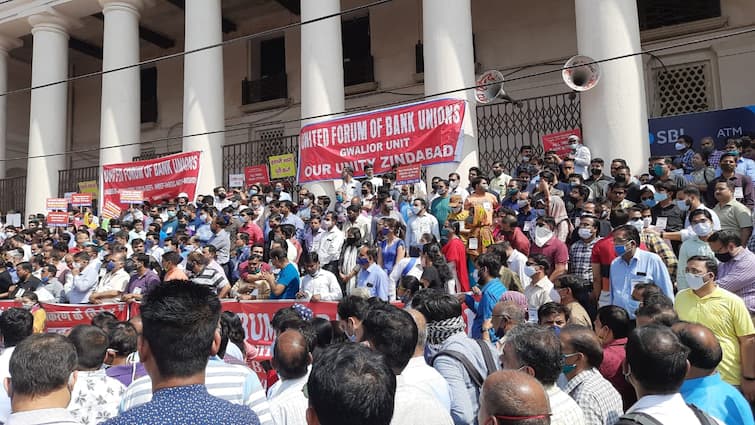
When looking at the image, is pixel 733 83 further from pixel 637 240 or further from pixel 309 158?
pixel 637 240

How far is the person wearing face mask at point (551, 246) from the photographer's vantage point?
7324 mm

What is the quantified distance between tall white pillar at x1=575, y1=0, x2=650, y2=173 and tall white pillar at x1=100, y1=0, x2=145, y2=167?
38.7 feet

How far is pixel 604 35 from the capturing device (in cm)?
1152

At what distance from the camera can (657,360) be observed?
2627 mm

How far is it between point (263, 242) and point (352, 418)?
30.0 ft

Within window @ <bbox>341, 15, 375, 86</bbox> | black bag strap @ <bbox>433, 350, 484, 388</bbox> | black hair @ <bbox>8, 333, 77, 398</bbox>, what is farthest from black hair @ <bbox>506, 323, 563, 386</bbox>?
window @ <bbox>341, 15, 375, 86</bbox>

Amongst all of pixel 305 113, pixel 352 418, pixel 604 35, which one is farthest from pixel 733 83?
pixel 352 418

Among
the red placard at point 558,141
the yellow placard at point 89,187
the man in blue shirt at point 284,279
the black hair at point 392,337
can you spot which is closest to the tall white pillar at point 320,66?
the red placard at point 558,141

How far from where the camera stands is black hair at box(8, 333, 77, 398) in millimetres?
2537

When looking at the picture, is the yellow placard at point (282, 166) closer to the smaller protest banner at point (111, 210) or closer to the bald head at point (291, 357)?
the smaller protest banner at point (111, 210)

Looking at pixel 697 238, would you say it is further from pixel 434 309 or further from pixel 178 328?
pixel 178 328

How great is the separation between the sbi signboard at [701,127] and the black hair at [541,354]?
9.99 metres

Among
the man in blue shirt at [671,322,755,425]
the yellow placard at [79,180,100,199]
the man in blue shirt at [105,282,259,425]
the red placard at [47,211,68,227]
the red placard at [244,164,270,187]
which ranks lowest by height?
the man in blue shirt at [671,322,755,425]

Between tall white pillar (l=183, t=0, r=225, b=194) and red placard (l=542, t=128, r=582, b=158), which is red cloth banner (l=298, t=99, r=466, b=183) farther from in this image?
tall white pillar (l=183, t=0, r=225, b=194)
